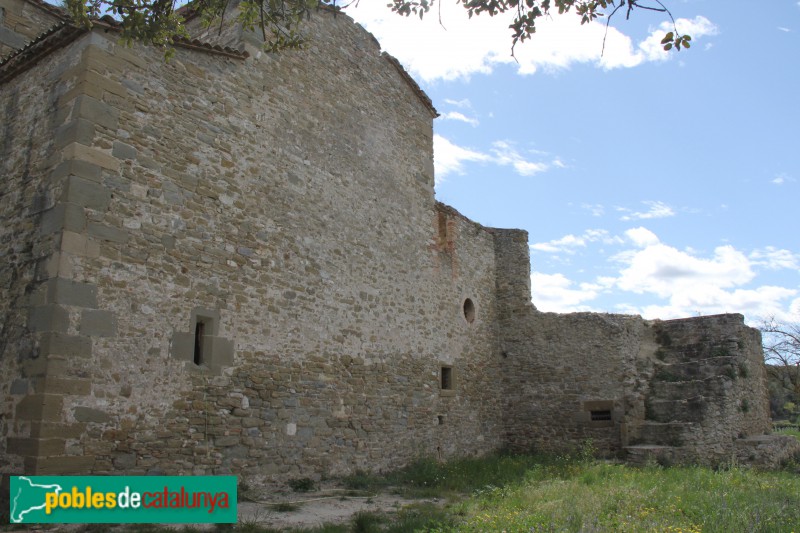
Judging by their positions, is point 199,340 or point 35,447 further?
point 199,340

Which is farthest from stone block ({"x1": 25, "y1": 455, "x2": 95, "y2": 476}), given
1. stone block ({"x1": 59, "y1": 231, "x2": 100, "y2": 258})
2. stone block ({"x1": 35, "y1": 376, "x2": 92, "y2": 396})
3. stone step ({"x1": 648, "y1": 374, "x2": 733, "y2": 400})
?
stone step ({"x1": 648, "y1": 374, "x2": 733, "y2": 400})

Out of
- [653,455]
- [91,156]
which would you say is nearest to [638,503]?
[653,455]

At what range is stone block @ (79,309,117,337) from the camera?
6.88 meters

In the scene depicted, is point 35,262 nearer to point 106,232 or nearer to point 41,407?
point 106,232

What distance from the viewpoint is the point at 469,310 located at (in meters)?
14.4

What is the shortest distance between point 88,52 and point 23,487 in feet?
16.3

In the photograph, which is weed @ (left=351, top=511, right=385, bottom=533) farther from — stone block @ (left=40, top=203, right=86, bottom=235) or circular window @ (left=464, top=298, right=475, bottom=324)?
circular window @ (left=464, top=298, right=475, bottom=324)

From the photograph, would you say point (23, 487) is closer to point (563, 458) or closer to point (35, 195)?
point (35, 195)

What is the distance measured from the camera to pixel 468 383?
45.2ft

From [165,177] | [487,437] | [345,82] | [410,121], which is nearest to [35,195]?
[165,177]

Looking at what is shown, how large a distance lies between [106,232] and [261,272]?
237 centimetres

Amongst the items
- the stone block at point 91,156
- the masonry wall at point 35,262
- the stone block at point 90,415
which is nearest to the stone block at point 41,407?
the masonry wall at point 35,262

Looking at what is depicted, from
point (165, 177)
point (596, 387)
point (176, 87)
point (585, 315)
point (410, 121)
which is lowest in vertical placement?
point (596, 387)

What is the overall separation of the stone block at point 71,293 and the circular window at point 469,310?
8.87m
